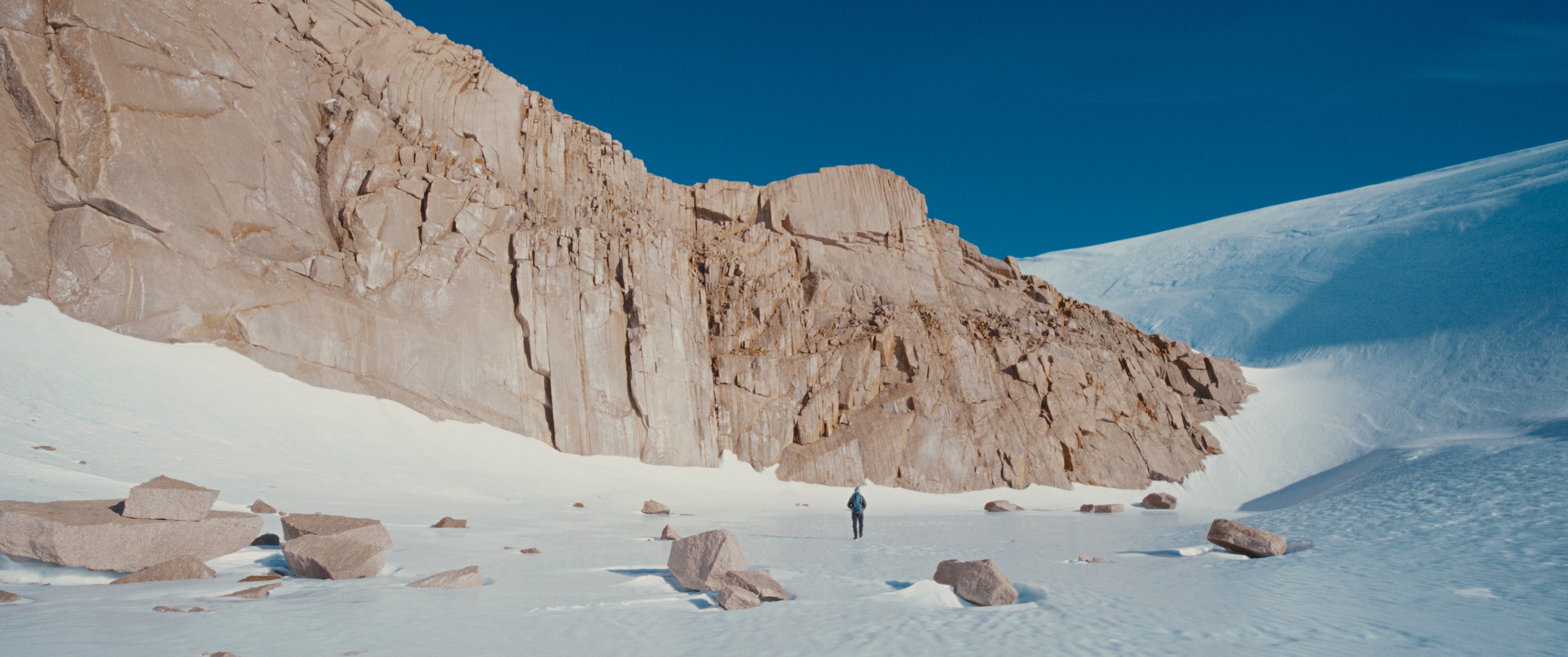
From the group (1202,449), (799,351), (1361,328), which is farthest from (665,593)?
(1361,328)

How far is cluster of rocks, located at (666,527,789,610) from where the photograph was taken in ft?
33.2

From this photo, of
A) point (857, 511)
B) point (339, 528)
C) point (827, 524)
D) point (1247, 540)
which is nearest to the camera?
point (339, 528)

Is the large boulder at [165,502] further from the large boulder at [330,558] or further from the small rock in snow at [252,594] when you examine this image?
the small rock in snow at [252,594]

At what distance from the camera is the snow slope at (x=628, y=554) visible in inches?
318

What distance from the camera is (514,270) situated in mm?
36281

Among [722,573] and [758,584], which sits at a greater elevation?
[722,573]

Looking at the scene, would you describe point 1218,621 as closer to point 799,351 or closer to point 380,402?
Answer: point 380,402

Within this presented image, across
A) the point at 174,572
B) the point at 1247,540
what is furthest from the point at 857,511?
the point at 174,572

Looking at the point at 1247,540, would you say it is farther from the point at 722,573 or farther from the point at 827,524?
the point at 827,524

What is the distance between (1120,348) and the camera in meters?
49.8

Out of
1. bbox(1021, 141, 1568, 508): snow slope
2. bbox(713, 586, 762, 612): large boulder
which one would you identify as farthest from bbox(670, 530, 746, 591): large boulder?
bbox(1021, 141, 1568, 508): snow slope

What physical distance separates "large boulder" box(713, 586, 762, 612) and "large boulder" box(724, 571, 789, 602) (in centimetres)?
22

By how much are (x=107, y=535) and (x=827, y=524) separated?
17603mm

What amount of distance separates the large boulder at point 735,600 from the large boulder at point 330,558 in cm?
508
